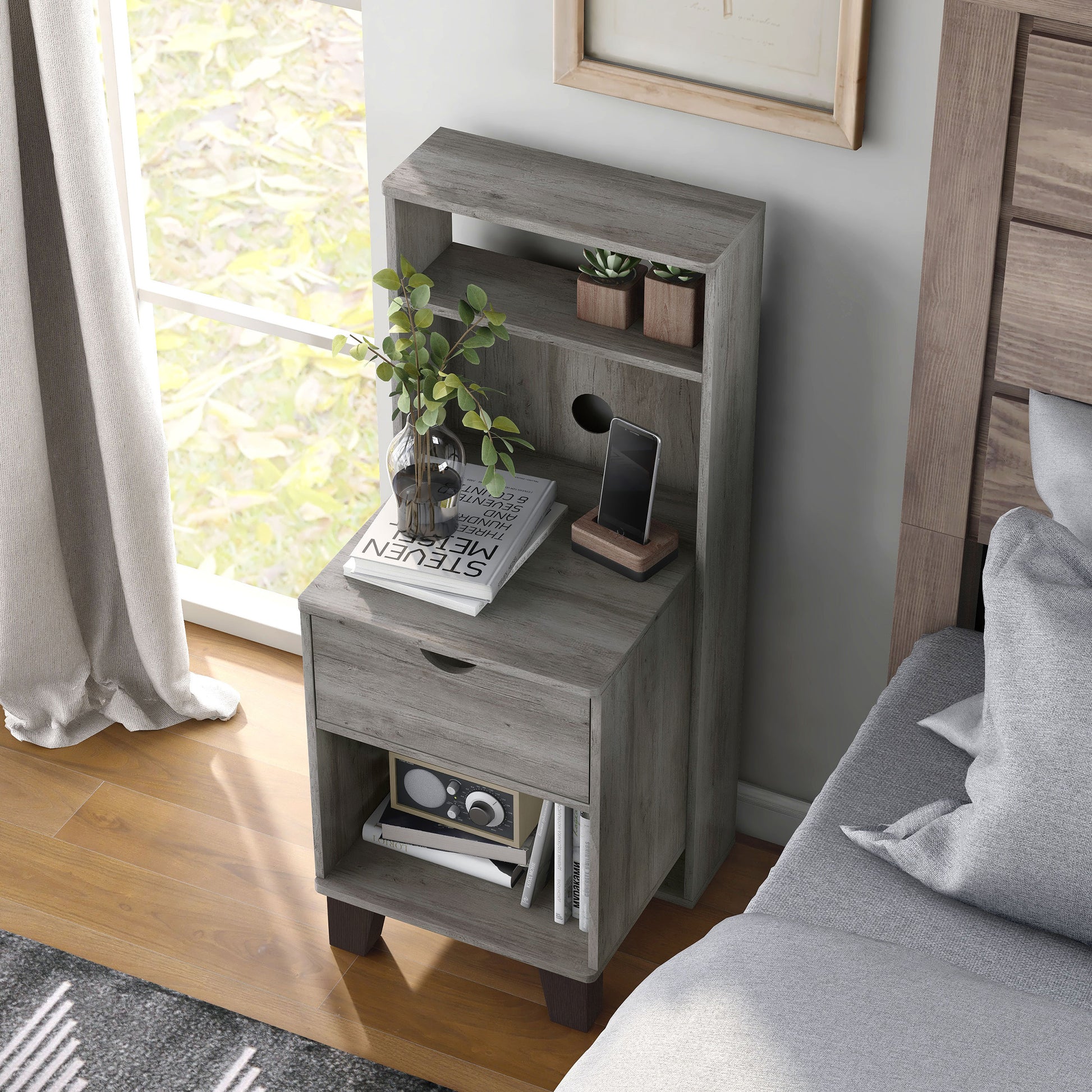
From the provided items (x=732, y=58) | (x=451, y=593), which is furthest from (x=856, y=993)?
(x=732, y=58)

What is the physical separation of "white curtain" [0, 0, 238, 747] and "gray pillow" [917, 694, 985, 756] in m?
1.24

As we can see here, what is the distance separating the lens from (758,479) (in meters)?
2.11

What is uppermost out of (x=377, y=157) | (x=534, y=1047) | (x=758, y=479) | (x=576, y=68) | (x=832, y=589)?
(x=576, y=68)

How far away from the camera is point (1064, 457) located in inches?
66.2

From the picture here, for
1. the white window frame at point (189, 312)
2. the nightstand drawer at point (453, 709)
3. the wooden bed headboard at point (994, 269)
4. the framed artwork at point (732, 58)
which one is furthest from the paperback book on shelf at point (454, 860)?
the framed artwork at point (732, 58)

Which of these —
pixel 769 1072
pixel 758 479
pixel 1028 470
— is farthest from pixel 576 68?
pixel 769 1072

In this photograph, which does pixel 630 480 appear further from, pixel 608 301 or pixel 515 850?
pixel 515 850

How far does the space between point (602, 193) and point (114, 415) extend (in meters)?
0.85

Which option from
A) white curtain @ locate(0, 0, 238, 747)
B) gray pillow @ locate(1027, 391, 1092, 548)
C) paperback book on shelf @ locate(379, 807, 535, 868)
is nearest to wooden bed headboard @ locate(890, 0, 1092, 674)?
gray pillow @ locate(1027, 391, 1092, 548)

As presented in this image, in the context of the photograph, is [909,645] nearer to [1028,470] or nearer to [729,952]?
[1028,470]

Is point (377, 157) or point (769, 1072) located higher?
point (377, 157)

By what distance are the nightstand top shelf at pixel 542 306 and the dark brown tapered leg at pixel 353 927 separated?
2.75 ft

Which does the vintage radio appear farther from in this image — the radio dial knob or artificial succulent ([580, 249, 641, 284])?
artificial succulent ([580, 249, 641, 284])

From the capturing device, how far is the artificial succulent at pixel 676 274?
1856 millimetres
